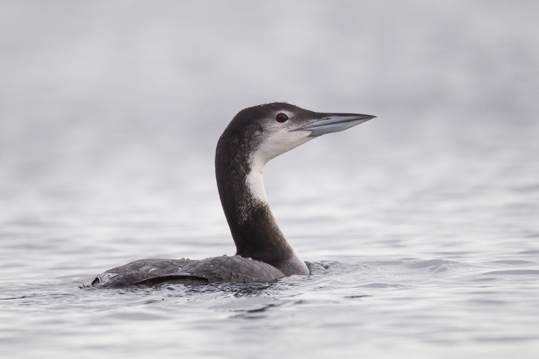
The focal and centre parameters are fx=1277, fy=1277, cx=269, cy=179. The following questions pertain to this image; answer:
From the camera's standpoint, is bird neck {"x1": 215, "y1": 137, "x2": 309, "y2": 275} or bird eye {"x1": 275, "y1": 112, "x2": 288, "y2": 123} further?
bird eye {"x1": 275, "y1": 112, "x2": 288, "y2": 123}

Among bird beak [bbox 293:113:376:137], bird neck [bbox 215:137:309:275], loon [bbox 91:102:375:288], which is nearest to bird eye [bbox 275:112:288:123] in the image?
loon [bbox 91:102:375:288]

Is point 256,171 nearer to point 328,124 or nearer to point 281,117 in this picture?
point 281,117

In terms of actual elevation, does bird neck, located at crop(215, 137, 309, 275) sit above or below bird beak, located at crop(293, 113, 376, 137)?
below

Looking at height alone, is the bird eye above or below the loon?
above

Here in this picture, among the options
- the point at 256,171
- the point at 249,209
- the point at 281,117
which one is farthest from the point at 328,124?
the point at 249,209

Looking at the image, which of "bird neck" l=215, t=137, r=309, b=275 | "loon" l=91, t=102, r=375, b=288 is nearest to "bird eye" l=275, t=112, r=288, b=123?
"loon" l=91, t=102, r=375, b=288

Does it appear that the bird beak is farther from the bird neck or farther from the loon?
the bird neck

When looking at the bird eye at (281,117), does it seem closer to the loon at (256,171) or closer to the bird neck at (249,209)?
the loon at (256,171)

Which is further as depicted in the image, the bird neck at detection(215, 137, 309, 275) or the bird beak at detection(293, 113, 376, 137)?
the bird beak at detection(293, 113, 376, 137)

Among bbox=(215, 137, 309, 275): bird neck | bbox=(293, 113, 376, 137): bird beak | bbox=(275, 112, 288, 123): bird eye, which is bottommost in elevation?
bbox=(215, 137, 309, 275): bird neck

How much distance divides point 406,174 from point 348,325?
29.6ft

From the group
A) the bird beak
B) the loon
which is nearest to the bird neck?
the loon

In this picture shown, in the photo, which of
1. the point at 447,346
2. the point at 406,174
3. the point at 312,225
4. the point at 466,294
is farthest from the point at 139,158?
the point at 447,346

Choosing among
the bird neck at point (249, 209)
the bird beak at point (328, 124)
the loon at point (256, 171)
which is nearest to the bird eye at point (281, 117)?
the loon at point (256, 171)
